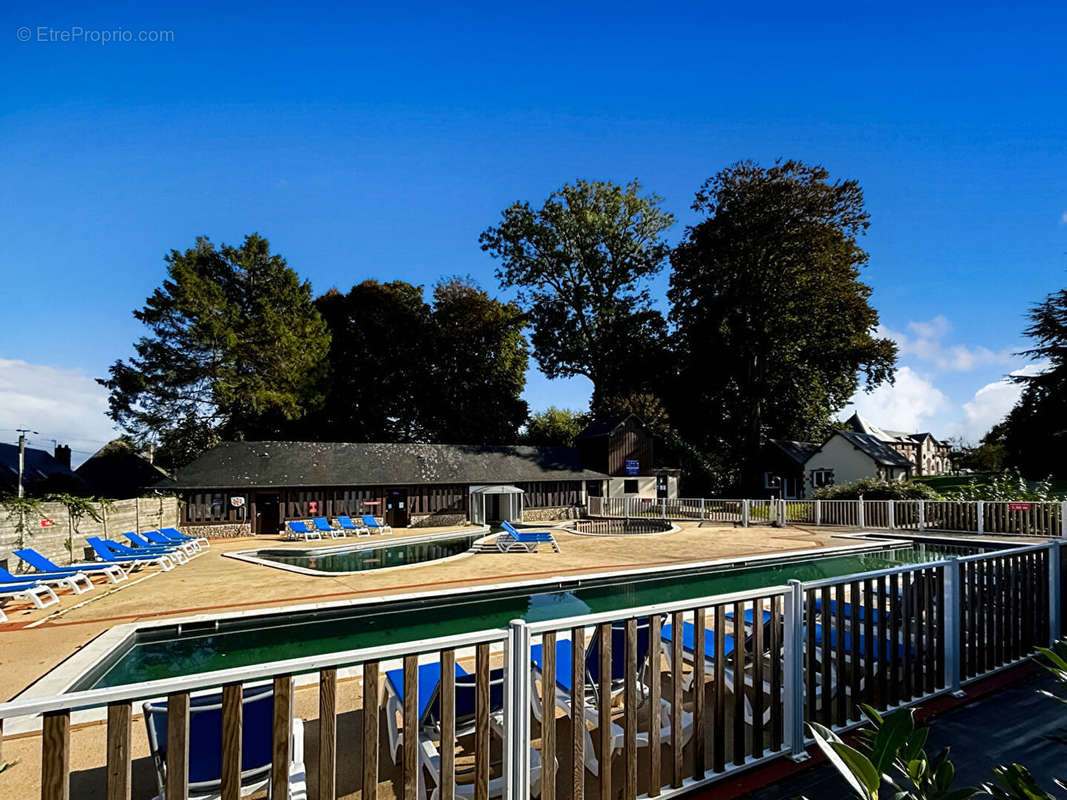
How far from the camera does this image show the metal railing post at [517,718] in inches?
105

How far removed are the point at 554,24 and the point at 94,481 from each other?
3937cm

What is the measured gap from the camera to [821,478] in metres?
37.8

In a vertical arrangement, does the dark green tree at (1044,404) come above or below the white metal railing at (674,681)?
above

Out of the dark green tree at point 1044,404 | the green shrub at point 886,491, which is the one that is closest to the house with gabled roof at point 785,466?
the dark green tree at point 1044,404

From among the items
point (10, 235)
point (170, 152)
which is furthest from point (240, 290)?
point (170, 152)

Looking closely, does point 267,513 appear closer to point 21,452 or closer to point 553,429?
point 21,452

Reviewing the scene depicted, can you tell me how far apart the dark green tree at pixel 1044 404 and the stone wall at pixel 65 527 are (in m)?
44.1

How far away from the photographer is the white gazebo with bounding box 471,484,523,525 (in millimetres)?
28391

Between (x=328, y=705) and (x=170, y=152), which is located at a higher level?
(x=170, y=152)

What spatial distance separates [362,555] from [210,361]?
67.6 ft

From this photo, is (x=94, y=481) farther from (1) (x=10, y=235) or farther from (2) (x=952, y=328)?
(2) (x=952, y=328)

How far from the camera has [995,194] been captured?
57.6 ft

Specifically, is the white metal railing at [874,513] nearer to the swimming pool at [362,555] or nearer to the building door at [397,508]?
the building door at [397,508]

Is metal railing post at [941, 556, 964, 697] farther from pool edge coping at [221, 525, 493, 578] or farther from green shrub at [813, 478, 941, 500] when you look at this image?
green shrub at [813, 478, 941, 500]
